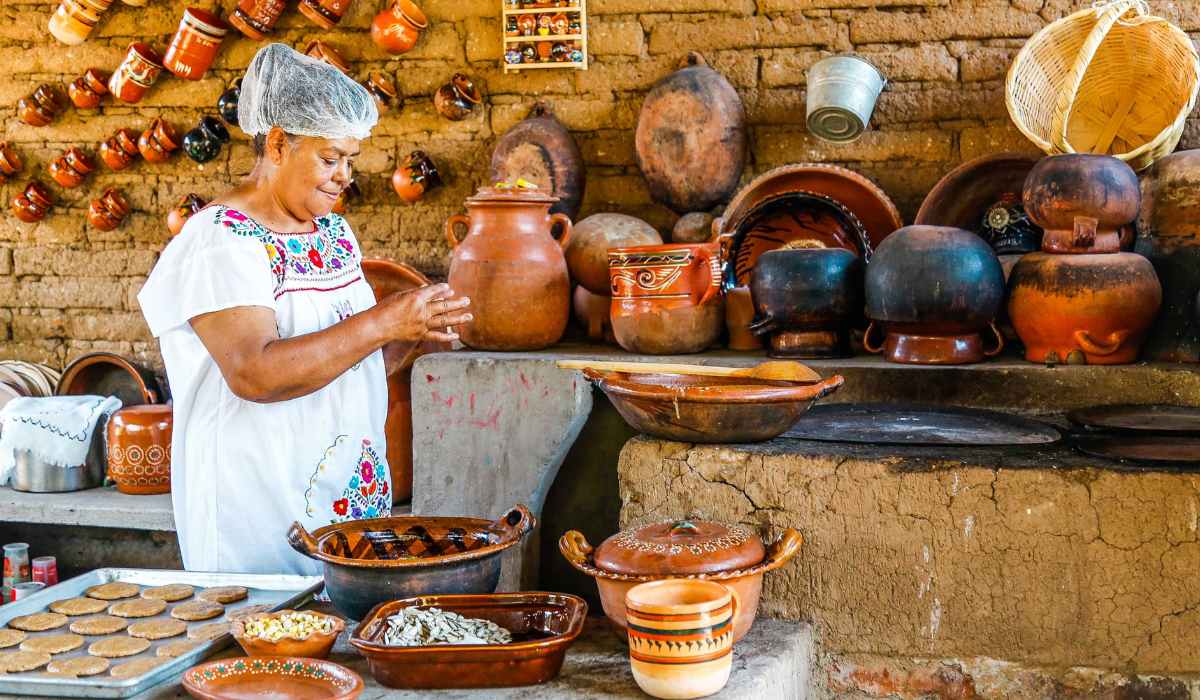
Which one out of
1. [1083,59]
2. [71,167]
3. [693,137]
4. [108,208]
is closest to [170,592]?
[693,137]

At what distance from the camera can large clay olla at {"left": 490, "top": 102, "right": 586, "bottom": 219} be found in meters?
3.95

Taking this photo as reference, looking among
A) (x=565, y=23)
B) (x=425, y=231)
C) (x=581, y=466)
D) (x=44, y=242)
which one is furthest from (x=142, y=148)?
(x=581, y=466)

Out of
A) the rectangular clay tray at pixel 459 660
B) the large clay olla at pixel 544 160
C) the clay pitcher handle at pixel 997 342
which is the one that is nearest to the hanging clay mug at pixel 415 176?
the large clay olla at pixel 544 160

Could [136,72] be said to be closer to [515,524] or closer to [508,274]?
[508,274]

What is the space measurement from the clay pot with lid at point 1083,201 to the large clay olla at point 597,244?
1256 millimetres

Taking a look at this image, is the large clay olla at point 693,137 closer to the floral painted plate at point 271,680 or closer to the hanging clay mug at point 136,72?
the hanging clay mug at point 136,72

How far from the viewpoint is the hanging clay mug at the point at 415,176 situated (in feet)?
13.7

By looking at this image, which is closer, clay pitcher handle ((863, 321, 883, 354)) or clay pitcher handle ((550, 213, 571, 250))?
clay pitcher handle ((863, 321, 883, 354))

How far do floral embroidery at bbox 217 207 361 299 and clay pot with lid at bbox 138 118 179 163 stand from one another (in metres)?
2.41

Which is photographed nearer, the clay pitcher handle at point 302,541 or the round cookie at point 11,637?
the round cookie at point 11,637

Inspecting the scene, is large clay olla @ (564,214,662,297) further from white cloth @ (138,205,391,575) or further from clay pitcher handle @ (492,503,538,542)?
clay pitcher handle @ (492,503,538,542)

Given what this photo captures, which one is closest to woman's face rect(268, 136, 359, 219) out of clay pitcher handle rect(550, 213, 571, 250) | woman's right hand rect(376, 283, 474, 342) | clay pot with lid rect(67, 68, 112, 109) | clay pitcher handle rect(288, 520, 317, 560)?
woman's right hand rect(376, 283, 474, 342)

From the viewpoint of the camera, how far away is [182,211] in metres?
4.53

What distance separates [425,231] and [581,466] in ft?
4.74
